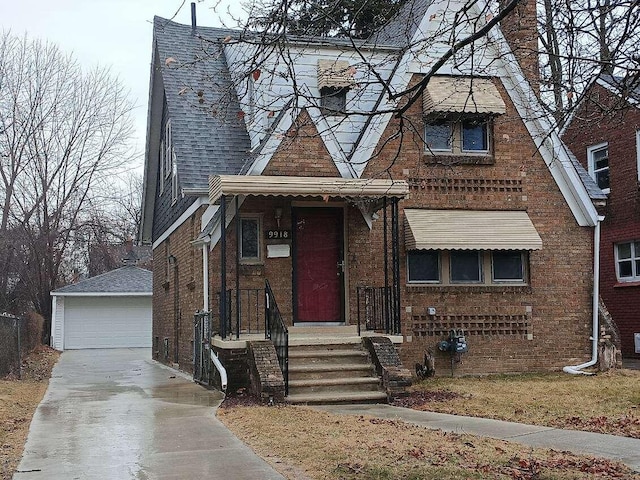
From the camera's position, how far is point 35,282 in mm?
33281

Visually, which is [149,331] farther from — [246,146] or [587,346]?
[587,346]

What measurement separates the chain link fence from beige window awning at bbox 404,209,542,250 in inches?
322

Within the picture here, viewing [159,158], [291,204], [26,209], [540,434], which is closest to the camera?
[540,434]

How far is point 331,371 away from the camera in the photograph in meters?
12.1

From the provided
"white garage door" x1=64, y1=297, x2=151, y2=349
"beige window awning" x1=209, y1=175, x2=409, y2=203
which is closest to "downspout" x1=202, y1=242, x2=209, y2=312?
"beige window awning" x1=209, y1=175, x2=409, y2=203

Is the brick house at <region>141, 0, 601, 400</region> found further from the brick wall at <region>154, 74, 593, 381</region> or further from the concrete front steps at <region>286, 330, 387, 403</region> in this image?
the concrete front steps at <region>286, 330, 387, 403</region>

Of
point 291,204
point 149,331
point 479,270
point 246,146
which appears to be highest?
point 246,146

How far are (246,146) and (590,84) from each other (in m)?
9.25

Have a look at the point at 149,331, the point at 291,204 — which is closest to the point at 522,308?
the point at 291,204

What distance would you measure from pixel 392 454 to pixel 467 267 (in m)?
8.40

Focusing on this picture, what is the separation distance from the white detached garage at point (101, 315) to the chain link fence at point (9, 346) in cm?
1553

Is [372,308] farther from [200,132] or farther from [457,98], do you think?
[200,132]

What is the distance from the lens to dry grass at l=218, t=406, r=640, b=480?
6469 mm

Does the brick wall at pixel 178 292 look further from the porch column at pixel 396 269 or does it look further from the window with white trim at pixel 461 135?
the window with white trim at pixel 461 135
